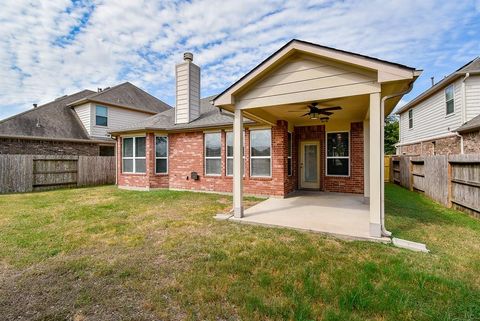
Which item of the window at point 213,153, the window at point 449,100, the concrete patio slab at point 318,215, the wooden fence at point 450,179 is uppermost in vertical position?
the window at point 449,100

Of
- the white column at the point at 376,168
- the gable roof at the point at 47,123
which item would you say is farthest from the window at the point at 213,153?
the gable roof at the point at 47,123

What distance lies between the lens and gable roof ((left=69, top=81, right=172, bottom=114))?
16.4 m

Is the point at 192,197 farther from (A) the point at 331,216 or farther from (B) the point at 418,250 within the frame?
(B) the point at 418,250

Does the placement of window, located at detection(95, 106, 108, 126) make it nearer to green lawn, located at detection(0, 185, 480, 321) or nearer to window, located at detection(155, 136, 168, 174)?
window, located at detection(155, 136, 168, 174)

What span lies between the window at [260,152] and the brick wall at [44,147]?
12492mm

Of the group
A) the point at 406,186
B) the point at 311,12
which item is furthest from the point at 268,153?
the point at 406,186

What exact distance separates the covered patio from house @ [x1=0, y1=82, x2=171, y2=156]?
1301cm

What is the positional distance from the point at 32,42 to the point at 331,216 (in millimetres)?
15102

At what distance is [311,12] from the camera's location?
7.46 m

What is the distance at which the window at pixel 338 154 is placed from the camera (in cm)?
941

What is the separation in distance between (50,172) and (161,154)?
6.15 meters

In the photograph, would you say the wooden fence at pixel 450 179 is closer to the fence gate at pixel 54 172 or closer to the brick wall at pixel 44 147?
the fence gate at pixel 54 172

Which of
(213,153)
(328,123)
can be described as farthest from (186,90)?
(328,123)

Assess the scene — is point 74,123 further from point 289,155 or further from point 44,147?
point 289,155
